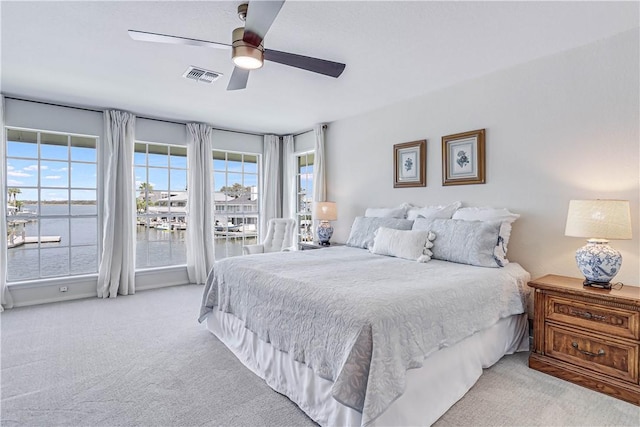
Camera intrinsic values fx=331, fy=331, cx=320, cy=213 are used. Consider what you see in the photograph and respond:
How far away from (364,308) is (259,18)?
5.55ft

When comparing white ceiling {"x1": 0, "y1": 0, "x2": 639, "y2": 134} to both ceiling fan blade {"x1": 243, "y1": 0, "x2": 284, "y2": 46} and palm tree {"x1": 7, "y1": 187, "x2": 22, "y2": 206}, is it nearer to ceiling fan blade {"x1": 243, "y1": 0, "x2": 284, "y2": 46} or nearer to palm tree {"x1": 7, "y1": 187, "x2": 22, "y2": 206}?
ceiling fan blade {"x1": 243, "y1": 0, "x2": 284, "y2": 46}

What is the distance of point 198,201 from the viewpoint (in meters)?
5.33

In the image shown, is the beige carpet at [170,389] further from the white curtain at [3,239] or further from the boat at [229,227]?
the boat at [229,227]

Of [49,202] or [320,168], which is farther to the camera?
[320,168]

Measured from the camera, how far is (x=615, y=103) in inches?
102

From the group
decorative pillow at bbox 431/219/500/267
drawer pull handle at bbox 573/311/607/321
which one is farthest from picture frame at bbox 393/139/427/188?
drawer pull handle at bbox 573/311/607/321

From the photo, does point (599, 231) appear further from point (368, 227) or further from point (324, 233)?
point (324, 233)

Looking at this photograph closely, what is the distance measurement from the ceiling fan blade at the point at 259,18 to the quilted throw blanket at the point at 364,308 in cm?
159

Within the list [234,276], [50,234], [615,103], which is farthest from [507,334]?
[50,234]

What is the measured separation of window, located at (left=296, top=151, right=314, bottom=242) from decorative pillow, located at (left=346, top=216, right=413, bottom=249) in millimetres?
2009

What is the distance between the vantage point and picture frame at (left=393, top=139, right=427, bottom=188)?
3.97 m

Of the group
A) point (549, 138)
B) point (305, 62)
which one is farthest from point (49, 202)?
point (549, 138)

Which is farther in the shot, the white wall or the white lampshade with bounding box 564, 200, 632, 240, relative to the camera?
the white wall

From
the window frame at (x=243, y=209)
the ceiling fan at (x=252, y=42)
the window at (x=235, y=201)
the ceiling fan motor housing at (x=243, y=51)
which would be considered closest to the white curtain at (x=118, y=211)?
the window frame at (x=243, y=209)
